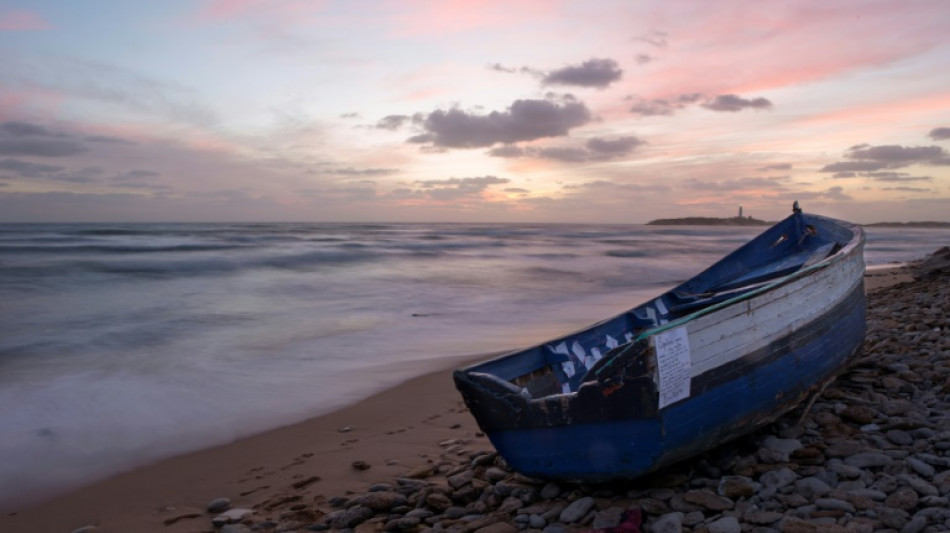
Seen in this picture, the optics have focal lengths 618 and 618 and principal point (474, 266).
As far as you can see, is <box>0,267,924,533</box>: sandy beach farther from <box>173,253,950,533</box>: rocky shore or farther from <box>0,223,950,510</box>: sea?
<box>0,223,950,510</box>: sea

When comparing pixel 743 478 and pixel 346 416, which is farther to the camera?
pixel 346 416

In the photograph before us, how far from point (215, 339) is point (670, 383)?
33.0 ft

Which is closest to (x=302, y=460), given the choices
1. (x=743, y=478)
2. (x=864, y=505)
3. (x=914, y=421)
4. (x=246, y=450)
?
(x=246, y=450)

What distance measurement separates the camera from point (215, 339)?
1159cm

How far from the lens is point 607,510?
3.59m

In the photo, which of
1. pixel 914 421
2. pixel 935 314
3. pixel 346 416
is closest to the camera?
pixel 914 421

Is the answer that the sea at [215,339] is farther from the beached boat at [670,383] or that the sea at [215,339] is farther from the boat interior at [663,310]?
the beached boat at [670,383]

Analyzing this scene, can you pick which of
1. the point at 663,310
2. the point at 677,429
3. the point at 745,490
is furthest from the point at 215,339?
the point at 745,490

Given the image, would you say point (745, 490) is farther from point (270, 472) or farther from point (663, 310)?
point (270, 472)

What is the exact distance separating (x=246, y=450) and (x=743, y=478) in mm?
4505

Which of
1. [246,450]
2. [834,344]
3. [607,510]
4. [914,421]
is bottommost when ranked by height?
[246,450]

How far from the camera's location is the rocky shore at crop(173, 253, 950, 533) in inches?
127

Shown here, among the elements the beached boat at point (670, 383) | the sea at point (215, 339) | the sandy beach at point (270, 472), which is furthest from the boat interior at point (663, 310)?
the sea at point (215, 339)

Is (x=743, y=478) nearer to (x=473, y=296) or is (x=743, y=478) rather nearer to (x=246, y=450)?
(x=246, y=450)
